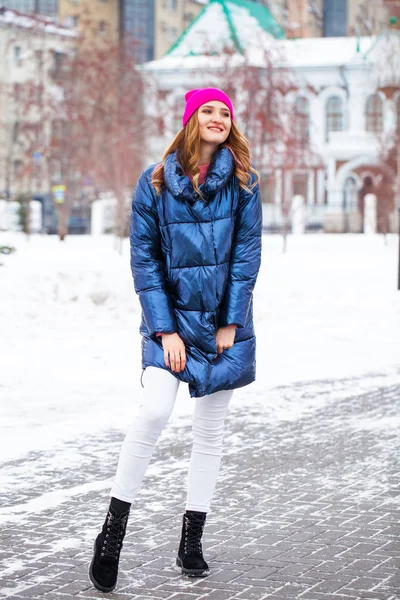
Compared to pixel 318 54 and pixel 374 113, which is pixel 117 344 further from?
pixel 318 54

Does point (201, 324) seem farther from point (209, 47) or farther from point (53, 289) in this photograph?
point (209, 47)

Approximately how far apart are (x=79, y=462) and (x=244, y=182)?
9.91 ft

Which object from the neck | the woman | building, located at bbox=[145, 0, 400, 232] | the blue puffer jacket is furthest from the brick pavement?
building, located at bbox=[145, 0, 400, 232]

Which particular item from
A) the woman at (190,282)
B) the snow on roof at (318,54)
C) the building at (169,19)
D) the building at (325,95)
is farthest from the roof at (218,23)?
the woman at (190,282)

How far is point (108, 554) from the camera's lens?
5.05 meters

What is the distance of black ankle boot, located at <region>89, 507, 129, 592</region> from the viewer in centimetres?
500

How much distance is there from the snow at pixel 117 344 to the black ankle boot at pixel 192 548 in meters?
1.56

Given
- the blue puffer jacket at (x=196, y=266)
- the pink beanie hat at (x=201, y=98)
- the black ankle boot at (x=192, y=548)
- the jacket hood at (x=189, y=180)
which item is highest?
the pink beanie hat at (x=201, y=98)

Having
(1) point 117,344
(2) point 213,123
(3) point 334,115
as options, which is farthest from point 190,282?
(3) point 334,115

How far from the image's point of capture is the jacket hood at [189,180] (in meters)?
5.10

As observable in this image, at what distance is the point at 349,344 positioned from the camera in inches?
587

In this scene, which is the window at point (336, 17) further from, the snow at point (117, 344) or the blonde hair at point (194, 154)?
the blonde hair at point (194, 154)

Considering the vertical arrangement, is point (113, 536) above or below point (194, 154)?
below

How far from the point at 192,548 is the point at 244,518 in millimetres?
1066
